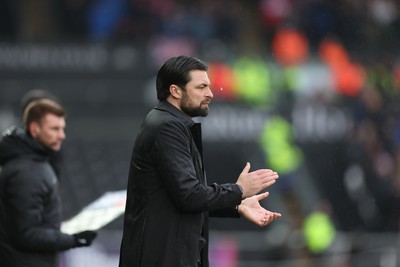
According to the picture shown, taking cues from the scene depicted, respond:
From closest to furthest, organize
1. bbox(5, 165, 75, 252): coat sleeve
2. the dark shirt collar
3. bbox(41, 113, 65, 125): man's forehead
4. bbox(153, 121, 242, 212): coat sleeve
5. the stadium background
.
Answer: bbox(153, 121, 242, 212): coat sleeve → the dark shirt collar → bbox(5, 165, 75, 252): coat sleeve → bbox(41, 113, 65, 125): man's forehead → the stadium background

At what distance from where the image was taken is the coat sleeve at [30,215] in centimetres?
646

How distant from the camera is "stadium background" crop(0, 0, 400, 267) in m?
12.2

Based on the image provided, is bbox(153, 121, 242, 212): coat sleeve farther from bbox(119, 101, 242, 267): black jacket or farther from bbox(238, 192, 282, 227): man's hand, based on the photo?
bbox(238, 192, 282, 227): man's hand

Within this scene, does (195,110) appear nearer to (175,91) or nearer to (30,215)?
(175,91)

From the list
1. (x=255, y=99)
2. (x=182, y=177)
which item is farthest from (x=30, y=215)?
(x=255, y=99)

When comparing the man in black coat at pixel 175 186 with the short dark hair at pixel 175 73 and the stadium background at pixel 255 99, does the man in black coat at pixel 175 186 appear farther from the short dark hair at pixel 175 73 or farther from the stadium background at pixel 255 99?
the stadium background at pixel 255 99

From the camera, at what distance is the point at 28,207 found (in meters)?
6.45

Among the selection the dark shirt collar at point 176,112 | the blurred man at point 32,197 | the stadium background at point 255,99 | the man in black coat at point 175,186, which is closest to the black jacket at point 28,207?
the blurred man at point 32,197

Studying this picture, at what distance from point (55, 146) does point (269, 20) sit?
940 centimetres

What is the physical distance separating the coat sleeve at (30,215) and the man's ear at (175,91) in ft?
4.95

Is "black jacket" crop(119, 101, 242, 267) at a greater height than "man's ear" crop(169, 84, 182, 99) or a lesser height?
lesser

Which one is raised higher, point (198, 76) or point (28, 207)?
point (198, 76)

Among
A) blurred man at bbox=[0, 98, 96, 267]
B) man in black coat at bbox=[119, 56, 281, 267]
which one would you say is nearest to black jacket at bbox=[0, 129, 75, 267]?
blurred man at bbox=[0, 98, 96, 267]

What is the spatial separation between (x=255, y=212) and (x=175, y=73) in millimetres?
704
